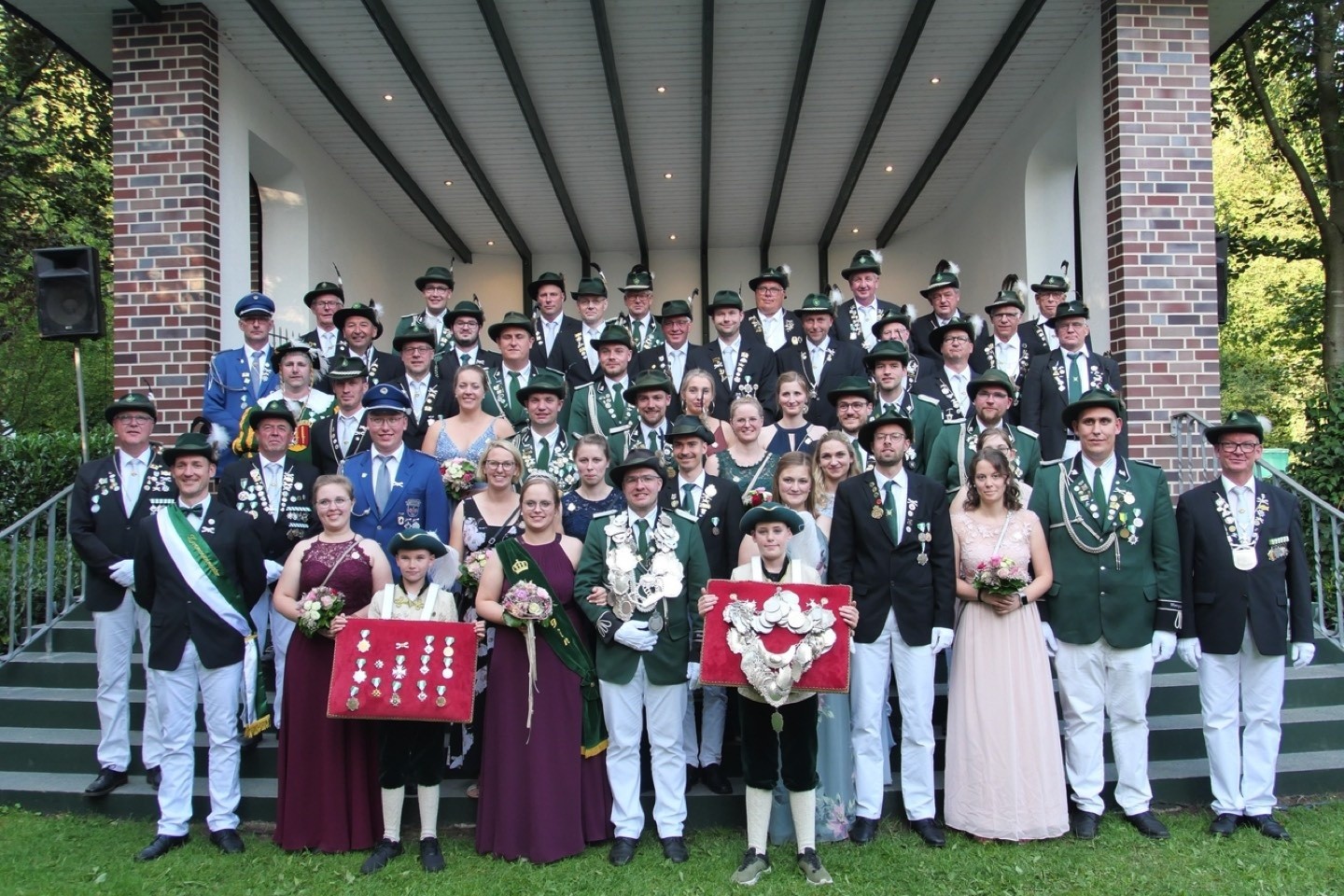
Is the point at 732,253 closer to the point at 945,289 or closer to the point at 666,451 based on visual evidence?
the point at 945,289

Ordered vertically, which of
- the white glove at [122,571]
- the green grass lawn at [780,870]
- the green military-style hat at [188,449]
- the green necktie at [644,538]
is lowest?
the green grass lawn at [780,870]

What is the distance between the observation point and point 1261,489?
5090mm

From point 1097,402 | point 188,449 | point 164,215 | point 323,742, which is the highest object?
point 164,215

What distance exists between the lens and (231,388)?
23.0 ft

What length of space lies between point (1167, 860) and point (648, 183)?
9.97 m

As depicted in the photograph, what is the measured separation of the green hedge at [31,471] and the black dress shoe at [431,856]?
25.4 ft

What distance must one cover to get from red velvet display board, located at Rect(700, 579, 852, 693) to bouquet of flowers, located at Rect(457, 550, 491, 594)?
1.18 meters

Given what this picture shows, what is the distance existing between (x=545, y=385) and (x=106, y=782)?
10.7 ft

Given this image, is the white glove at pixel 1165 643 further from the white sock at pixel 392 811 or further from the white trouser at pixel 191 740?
the white trouser at pixel 191 740

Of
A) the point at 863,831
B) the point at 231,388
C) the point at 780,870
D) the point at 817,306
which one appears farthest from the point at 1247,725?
the point at 231,388

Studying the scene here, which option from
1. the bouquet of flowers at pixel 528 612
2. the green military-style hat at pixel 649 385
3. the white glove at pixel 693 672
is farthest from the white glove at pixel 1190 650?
the bouquet of flowers at pixel 528 612

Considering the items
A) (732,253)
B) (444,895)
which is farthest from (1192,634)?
(732,253)

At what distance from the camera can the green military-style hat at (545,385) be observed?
19.1ft

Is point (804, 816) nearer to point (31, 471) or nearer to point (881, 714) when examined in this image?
point (881, 714)
